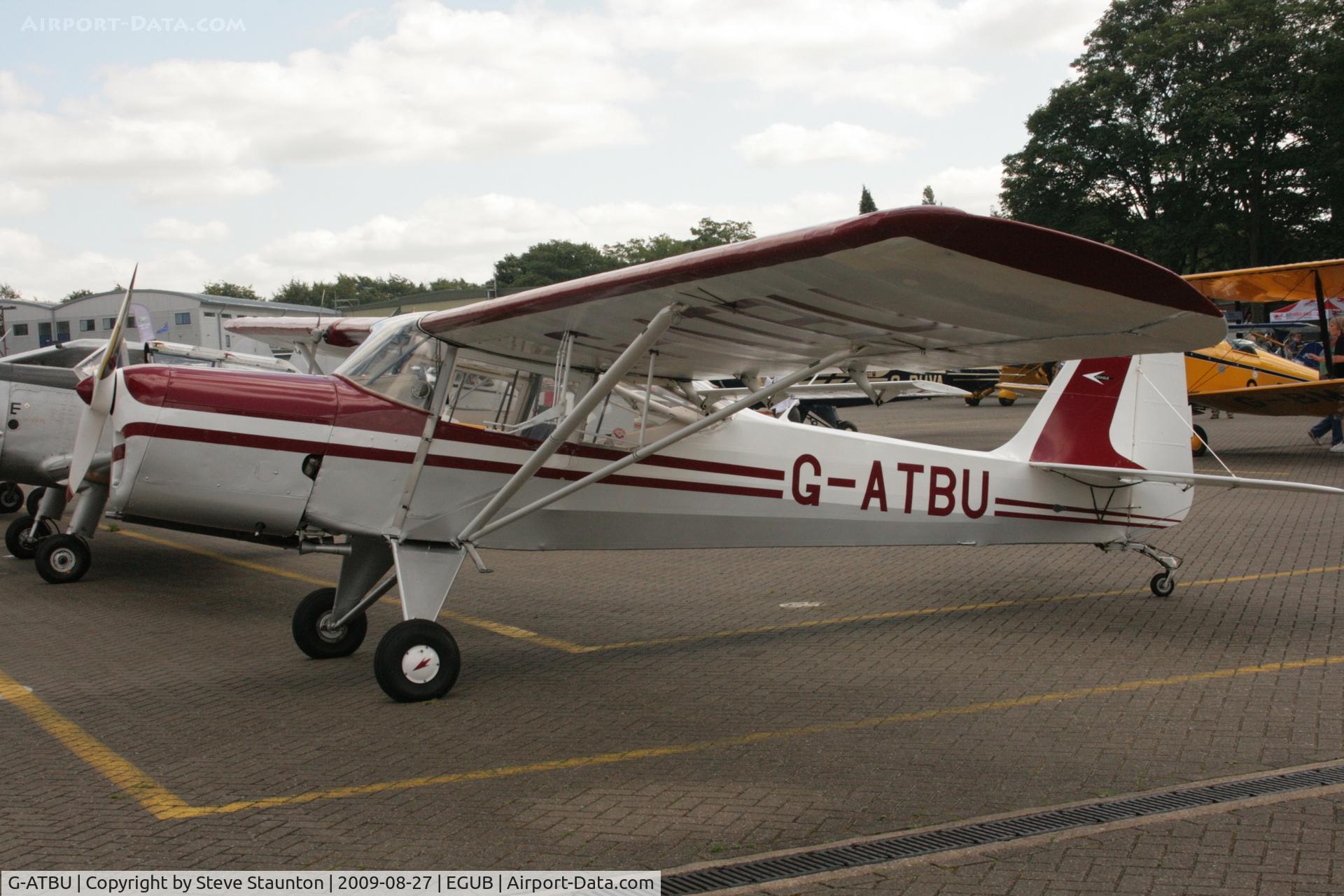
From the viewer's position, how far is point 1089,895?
3.50 m

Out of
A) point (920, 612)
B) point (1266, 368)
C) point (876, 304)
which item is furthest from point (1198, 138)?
point (876, 304)

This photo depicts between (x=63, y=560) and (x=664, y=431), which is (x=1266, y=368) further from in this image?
(x=63, y=560)

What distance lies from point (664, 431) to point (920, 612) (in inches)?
107

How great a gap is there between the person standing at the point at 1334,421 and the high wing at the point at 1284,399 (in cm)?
42

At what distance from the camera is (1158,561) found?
848 cm

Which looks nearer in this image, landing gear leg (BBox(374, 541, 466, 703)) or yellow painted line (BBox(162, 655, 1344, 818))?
yellow painted line (BBox(162, 655, 1344, 818))

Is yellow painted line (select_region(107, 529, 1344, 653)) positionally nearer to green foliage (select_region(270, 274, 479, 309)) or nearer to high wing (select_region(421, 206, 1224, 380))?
high wing (select_region(421, 206, 1224, 380))

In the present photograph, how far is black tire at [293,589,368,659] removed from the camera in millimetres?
7031

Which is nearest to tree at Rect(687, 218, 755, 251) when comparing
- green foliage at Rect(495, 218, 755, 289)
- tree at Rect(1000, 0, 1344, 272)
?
green foliage at Rect(495, 218, 755, 289)

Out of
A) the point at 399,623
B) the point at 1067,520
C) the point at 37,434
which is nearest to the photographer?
the point at 399,623

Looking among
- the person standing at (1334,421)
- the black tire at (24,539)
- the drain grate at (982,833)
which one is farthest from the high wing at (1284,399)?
the black tire at (24,539)

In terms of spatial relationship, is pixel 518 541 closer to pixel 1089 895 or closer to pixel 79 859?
pixel 79 859

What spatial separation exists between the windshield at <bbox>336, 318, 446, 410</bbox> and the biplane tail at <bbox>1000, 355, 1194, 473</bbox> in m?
4.34

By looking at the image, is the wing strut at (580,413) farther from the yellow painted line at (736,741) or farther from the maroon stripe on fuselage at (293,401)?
the yellow painted line at (736,741)
